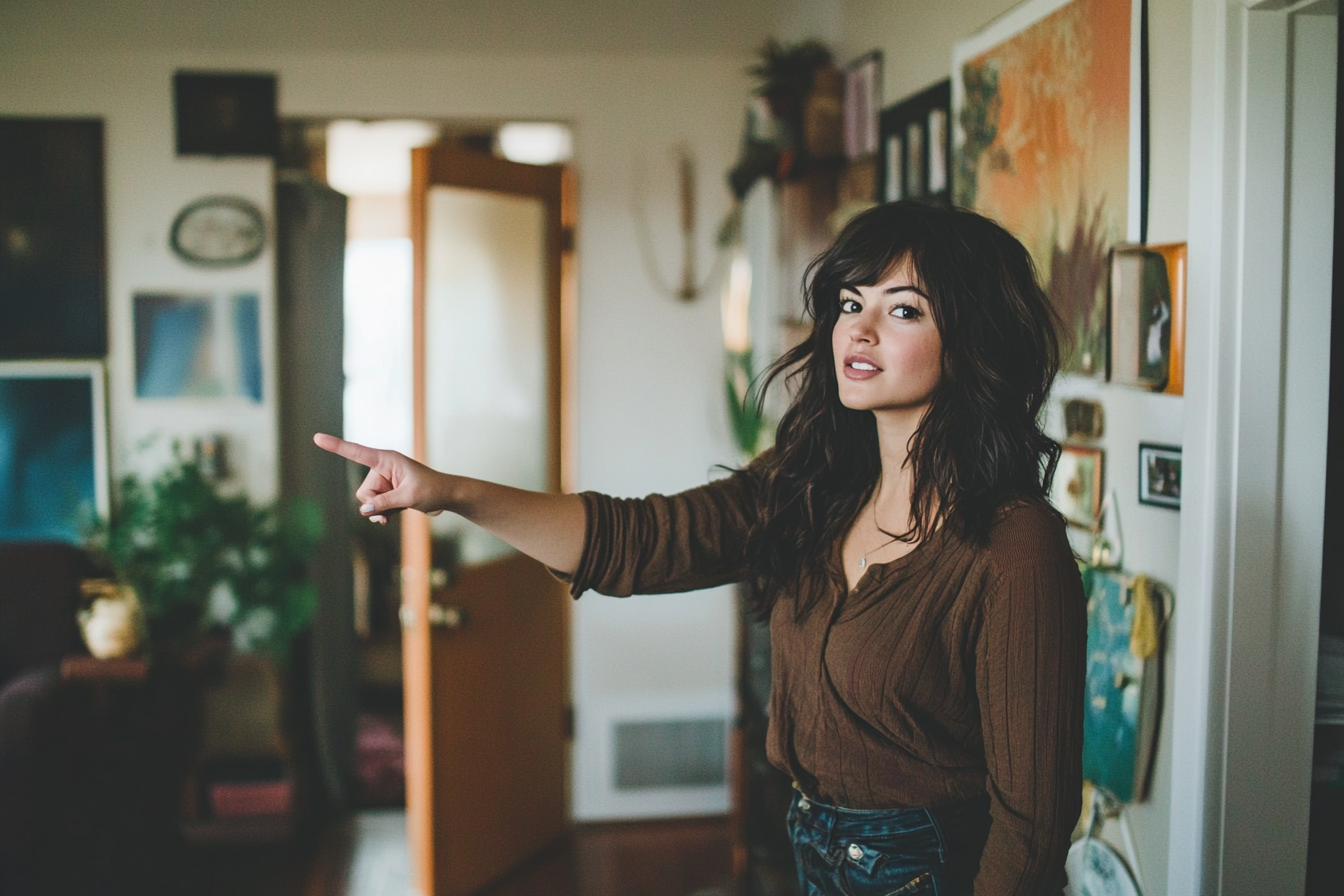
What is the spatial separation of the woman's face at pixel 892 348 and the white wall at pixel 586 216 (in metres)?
2.17

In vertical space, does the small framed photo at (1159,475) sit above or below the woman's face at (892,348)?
below

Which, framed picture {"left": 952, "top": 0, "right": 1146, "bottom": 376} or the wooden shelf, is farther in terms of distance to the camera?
the wooden shelf

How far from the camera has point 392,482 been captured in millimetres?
1149

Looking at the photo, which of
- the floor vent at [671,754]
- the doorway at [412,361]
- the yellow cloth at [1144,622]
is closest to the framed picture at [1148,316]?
the yellow cloth at [1144,622]

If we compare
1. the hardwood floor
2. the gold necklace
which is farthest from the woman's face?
the hardwood floor

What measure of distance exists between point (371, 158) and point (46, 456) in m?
2.31

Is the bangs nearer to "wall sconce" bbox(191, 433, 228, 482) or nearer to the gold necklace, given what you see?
the gold necklace

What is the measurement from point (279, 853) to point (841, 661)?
2587 mm

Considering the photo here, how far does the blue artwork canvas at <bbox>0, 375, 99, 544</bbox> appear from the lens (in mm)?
3105

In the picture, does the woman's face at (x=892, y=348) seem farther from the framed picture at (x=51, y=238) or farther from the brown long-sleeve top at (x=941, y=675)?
the framed picture at (x=51, y=238)

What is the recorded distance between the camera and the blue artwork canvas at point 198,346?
317cm

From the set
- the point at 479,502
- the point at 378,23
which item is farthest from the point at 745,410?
the point at 378,23

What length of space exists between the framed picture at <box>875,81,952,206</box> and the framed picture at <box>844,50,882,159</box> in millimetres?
66

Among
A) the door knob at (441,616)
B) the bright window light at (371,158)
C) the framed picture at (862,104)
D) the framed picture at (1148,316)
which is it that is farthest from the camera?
the bright window light at (371,158)
